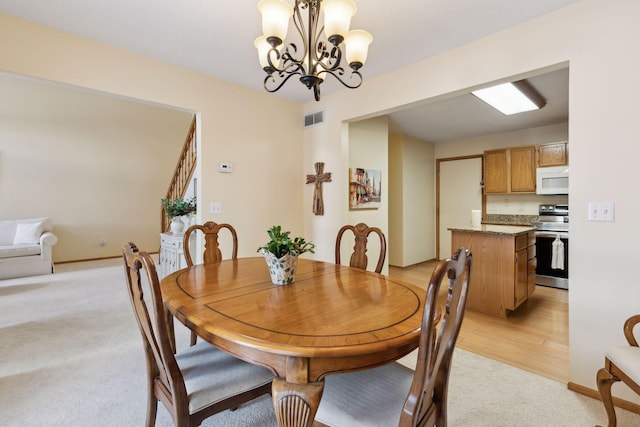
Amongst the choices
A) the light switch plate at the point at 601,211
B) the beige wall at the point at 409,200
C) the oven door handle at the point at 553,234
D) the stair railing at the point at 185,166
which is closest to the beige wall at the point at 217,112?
the stair railing at the point at 185,166

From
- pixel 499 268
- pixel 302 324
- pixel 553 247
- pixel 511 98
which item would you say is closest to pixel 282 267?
pixel 302 324

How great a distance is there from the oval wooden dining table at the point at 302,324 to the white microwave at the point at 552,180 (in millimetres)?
4088

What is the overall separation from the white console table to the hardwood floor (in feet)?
9.72

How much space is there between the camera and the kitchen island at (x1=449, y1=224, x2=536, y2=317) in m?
3.00

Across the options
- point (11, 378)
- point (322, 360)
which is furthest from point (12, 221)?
point (322, 360)

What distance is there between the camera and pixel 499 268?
3.08 metres

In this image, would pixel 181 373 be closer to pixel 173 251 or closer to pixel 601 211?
pixel 601 211

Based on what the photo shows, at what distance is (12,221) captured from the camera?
501cm

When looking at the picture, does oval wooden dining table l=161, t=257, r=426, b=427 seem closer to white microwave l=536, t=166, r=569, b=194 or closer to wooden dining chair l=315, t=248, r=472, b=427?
wooden dining chair l=315, t=248, r=472, b=427

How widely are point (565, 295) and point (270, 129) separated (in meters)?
4.29

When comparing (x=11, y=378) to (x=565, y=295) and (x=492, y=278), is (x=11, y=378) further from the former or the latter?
(x=565, y=295)

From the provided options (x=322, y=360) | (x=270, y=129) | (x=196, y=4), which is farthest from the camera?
(x=270, y=129)

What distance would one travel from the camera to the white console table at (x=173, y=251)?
11.2 ft

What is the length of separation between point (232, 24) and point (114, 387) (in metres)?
2.59
